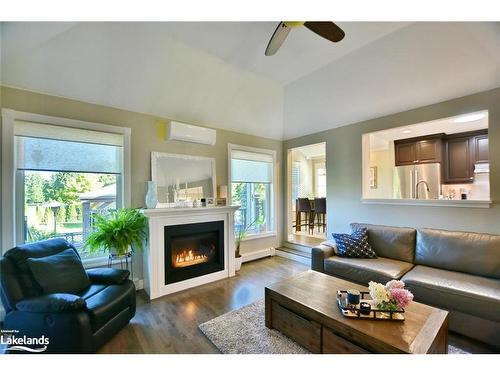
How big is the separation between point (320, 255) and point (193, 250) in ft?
6.13

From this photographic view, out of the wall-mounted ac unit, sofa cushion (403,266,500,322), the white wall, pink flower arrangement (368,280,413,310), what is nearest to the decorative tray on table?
pink flower arrangement (368,280,413,310)

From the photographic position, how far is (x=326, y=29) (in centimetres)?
187

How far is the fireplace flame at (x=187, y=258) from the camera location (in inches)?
122

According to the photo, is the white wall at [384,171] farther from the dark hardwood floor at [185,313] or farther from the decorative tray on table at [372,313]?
the decorative tray on table at [372,313]

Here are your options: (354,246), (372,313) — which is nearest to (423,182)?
(354,246)

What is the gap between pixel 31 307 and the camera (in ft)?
5.35

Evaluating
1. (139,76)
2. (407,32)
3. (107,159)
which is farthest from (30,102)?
(407,32)

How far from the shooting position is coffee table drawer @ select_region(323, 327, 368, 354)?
1457 mm

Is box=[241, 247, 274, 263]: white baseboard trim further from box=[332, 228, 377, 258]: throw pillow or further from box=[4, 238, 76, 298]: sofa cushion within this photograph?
box=[4, 238, 76, 298]: sofa cushion

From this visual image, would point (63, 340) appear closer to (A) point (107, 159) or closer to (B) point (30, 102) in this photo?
(A) point (107, 159)

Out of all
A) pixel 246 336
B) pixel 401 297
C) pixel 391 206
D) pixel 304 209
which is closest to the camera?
pixel 401 297

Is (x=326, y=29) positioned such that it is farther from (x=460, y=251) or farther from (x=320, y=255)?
(x=460, y=251)

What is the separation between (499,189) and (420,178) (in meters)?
1.99

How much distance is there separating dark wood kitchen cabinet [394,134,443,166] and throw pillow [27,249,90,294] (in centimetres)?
605
